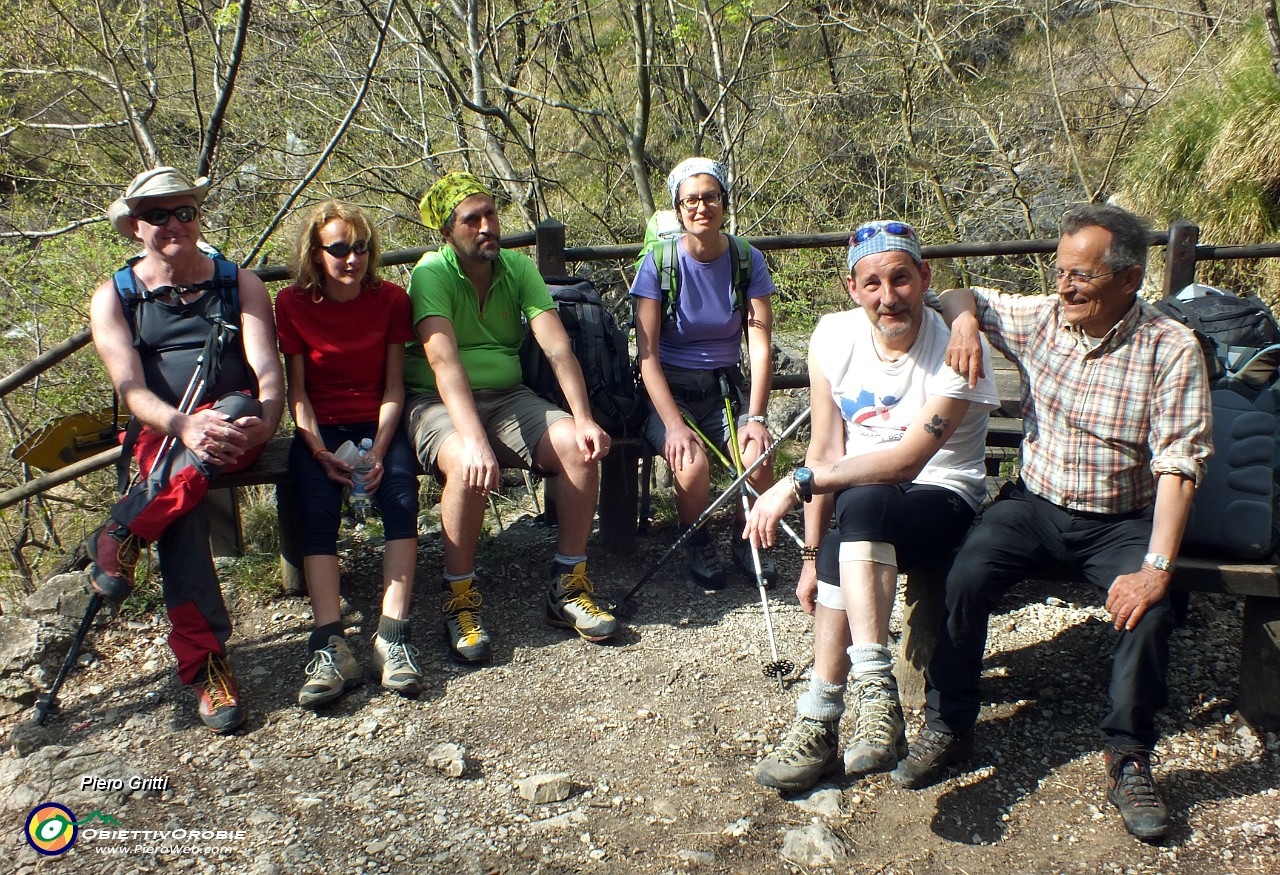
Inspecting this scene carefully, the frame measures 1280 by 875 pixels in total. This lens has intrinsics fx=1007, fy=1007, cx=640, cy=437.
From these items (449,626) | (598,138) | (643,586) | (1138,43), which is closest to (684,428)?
(643,586)

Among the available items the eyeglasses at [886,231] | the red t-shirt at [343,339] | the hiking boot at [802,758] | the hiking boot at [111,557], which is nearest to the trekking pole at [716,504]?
the eyeglasses at [886,231]

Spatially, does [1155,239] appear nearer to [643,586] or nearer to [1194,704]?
[1194,704]

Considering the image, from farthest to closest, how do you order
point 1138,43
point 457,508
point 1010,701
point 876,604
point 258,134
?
point 1138,43 → point 258,134 → point 457,508 → point 1010,701 → point 876,604

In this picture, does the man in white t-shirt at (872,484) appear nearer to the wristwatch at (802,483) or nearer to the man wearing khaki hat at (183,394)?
the wristwatch at (802,483)

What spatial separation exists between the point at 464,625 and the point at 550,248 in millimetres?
1774

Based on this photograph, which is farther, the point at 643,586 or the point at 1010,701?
the point at 643,586

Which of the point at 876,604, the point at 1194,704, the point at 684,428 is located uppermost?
the point at 684,428

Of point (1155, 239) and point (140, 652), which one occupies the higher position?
point (1155, 239)

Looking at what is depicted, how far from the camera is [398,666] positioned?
10.8ft

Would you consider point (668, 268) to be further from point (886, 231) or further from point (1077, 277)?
point (1077, 277)

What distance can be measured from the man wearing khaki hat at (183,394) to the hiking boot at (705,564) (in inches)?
67.6

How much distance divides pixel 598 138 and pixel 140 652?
21.0 ft

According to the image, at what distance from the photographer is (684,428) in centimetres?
388

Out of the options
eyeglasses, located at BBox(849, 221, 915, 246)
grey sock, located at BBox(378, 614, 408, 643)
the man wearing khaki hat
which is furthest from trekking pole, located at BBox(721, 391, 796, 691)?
the man wearing khaki hat
